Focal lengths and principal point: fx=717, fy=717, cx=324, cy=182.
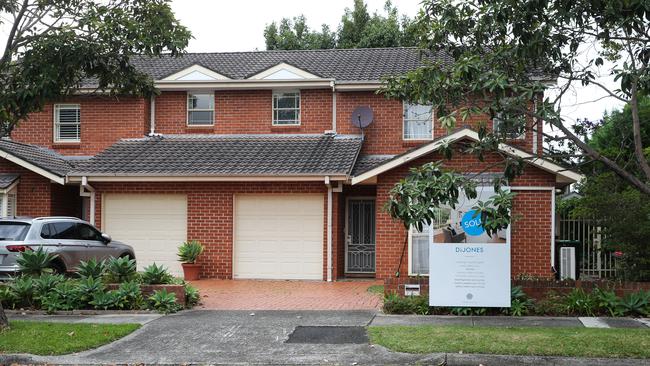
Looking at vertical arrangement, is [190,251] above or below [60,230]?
below

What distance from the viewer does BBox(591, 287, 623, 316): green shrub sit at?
465 inches

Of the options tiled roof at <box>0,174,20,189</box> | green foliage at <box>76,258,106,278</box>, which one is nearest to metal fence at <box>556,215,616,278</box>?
green foliage at <box>76,258,106,278</box>

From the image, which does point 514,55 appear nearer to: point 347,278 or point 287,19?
point 347,278

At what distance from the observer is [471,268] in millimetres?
12109

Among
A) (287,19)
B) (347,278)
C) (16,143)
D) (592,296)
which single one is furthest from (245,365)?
(287,19)

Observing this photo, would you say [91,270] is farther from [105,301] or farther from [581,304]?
[581,304]

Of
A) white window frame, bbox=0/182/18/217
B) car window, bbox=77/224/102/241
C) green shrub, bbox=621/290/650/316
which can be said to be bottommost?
green shrub, bbox=621/290/650/316

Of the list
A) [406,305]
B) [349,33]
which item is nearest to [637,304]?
[406,305]

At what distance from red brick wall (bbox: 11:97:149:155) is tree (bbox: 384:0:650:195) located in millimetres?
12099

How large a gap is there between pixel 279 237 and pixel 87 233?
4885 millimetres

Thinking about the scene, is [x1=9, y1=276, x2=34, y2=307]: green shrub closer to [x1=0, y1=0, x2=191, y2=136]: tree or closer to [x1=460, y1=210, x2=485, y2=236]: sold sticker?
[x1=0, y1=0, x2=191, y2=136]: tree

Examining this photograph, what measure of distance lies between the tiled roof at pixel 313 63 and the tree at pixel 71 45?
8.48m

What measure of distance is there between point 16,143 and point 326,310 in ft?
39.0

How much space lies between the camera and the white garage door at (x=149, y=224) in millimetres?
19109
